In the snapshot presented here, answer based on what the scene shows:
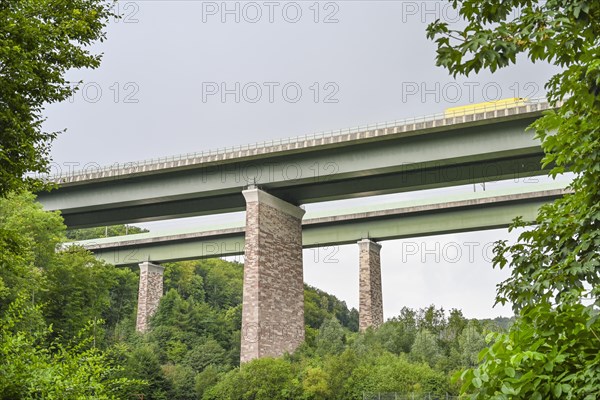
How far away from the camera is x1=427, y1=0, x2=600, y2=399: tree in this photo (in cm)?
537

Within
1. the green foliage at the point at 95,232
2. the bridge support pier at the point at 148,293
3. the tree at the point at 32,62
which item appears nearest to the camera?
the tree at the point at 32,62

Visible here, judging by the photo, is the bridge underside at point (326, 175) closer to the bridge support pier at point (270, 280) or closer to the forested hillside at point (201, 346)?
the bridge support pier at point (270, 280)

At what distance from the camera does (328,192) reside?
45.9 meters

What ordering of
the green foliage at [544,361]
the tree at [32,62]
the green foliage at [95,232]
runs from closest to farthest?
the green foliage at [544,361] < the tree at [32,62] < the green foliage at [95,232]

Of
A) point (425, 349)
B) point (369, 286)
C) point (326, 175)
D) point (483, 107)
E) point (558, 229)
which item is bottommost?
point (558, 229)

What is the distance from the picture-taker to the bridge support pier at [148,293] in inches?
2616

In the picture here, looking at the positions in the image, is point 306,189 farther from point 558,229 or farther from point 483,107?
point 558,229

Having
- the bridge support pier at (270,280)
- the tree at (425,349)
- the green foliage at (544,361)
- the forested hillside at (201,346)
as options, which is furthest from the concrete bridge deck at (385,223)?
the green foliage at (544,361)

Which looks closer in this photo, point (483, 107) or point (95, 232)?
point (483, 107)

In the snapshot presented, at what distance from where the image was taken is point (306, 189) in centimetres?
4594

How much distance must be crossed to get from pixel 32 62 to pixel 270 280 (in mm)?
29723

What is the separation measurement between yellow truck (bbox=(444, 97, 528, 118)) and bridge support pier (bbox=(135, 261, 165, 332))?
3784 cm

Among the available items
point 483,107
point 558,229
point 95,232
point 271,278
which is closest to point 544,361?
point 558,229

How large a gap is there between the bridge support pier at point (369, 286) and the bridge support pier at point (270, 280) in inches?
337
